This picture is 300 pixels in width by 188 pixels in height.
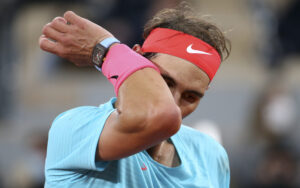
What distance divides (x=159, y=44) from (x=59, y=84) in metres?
4.87

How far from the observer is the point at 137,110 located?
5.59 ft

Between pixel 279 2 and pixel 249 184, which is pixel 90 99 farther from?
pixel 279 2

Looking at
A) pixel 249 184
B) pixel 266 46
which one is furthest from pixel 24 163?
pixel 266 46

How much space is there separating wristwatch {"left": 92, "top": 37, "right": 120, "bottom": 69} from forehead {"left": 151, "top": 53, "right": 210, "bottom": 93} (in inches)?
11.4

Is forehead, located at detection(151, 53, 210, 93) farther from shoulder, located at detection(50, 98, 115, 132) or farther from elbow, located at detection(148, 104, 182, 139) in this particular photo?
elbow, located at detection(148, 104, 182, 139)

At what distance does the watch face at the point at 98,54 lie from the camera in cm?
193

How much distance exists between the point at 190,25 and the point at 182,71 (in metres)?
0.27

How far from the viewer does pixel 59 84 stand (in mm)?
7004

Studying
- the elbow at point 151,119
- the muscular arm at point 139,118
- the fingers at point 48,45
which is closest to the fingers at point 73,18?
the fingers at point 48,45

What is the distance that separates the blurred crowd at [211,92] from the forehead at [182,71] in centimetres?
296

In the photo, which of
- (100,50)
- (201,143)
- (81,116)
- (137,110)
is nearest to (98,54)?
(100,50)

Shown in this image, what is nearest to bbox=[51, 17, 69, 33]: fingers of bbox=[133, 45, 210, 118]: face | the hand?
the hand

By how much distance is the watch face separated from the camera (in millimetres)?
1927

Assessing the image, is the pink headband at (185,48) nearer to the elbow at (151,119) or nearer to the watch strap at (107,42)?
the watch strap at (107,42)
